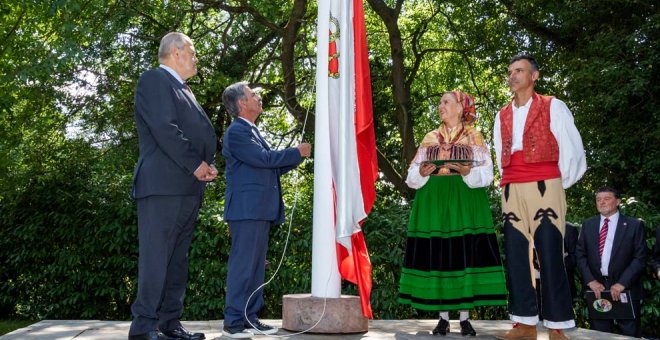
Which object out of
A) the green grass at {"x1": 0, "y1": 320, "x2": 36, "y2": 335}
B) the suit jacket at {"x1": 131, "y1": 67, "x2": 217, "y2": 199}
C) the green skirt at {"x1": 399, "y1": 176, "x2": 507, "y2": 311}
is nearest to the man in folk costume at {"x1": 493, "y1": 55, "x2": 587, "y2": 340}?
the green skirt at {"x1": 399, "y1": 176, "x2": 507, "y2": 311}

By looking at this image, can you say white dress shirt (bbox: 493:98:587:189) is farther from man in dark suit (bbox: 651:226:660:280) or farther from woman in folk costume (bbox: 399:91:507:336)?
man in dark suit (bbox: 651:226:660:280)

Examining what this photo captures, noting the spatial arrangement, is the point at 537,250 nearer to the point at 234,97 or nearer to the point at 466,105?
the point at 466,105

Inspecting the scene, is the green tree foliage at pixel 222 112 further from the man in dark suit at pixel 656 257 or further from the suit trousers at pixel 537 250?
the suit trousers at pixel 537 250

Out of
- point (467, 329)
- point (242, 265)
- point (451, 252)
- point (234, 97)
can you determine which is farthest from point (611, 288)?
point (234, 97)

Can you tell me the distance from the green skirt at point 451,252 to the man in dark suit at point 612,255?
5.88 ft

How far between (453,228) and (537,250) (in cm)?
56

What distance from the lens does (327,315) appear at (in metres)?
4.92

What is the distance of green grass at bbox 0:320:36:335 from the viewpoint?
8.03m

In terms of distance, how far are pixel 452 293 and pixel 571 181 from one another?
1.03 metres

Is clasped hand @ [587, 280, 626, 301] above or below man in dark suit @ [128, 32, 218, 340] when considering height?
below

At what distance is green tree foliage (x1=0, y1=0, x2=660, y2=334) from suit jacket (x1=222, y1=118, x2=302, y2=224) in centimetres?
101

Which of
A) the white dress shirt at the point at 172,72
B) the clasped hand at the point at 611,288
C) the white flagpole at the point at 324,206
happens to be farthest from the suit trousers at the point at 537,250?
the white dress shirt at the point at 172,72

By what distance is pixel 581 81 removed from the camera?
10133 millimetres

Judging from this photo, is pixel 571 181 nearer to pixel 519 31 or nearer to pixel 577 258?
pixel 577 258
